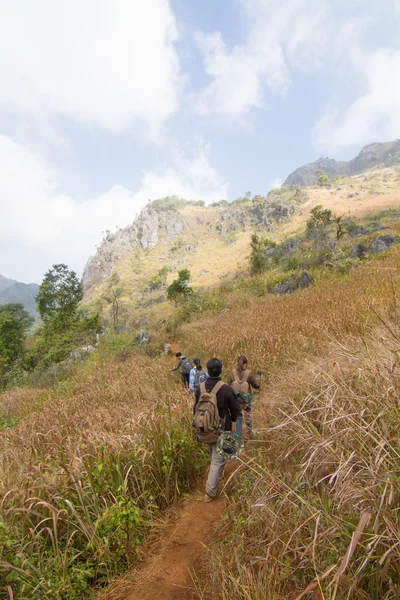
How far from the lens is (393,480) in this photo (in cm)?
143

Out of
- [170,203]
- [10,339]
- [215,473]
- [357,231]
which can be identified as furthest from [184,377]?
[170,203]

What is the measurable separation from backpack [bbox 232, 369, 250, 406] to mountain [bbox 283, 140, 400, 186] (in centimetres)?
13522

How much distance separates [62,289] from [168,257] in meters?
61.5

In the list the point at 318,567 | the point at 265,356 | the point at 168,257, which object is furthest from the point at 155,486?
the point at 168,257

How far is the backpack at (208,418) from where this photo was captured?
323 centimetres

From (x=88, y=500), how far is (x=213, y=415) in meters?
1.45

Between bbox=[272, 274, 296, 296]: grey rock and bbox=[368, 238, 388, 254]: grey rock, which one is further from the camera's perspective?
bbox=[272, 274, 296, 296]: grey rock

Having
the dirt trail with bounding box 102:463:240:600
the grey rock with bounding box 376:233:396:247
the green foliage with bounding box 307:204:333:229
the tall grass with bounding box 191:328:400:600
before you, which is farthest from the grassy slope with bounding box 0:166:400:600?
the green foliage with bounding box 307:204:333:229

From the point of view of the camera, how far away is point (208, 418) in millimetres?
3229

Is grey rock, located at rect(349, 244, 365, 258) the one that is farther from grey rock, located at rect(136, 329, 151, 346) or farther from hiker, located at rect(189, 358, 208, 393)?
hiker, located at rect(189, 358, 208, 393)

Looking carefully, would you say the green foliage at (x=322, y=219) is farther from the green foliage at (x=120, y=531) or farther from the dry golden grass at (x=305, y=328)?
the green foliage at (x=120, y=531)

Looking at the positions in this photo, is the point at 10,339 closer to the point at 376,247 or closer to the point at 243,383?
the point at 243,383

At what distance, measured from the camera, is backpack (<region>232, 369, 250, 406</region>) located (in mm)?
4340

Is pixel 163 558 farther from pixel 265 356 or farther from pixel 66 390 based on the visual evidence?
pixel 66 390
